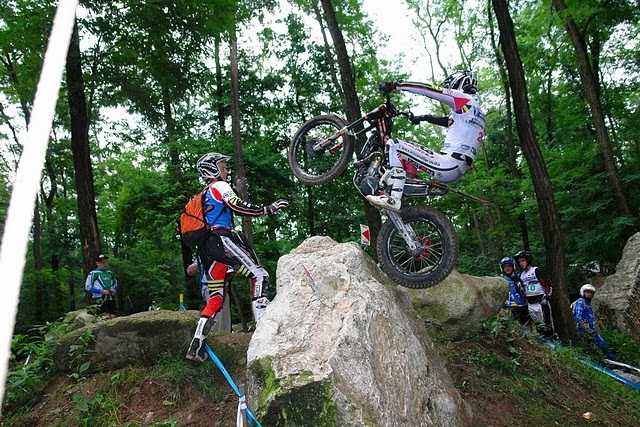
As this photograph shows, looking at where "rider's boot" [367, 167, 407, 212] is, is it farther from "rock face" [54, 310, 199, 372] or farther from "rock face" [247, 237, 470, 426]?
"rock face" [54, 310, 199, 372]

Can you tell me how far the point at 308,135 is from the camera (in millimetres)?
6352

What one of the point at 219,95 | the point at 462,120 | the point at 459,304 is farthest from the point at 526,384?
the point at 219,95

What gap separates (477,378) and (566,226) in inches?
459

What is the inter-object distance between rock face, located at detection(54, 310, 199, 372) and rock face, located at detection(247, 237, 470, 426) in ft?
6.61

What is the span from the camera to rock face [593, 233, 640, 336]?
10992mm

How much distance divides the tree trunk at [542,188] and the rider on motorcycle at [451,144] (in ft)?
11.3

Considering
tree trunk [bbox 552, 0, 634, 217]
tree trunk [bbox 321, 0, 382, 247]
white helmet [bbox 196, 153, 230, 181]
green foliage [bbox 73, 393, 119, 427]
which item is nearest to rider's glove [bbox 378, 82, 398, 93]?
white helmet [bbox 196, 153, 230, 181]

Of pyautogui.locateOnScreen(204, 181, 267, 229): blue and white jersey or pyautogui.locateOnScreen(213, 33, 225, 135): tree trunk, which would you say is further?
pyautogui.locateOnScreen(213, 33, 225, 135): tree trunk

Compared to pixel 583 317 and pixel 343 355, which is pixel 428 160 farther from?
pixel 583 317

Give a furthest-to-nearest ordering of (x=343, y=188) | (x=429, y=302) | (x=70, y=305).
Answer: (x=70, y=305) → (x=343, y=188) → (x=429, y=302)

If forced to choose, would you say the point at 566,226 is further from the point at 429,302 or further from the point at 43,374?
the point at 43,374

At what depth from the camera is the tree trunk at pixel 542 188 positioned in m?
8.27

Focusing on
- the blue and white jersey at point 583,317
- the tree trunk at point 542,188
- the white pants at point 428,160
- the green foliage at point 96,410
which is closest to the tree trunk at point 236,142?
the tree trunk at point 542,188

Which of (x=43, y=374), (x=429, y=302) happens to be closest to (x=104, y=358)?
(x=43, y=374)
